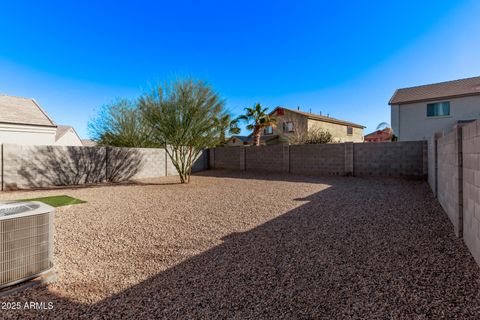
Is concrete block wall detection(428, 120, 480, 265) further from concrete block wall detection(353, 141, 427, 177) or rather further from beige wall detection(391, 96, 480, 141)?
beige wall detection(391, 96, 480, 141)

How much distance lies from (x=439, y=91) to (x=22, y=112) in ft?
98.9

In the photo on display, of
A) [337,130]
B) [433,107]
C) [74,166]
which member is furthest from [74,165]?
[337,130]

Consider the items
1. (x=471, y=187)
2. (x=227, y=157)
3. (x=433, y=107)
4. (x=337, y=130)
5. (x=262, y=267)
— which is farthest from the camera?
(x=337, y=130)

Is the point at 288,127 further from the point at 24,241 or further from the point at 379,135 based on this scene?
the point at 24,241

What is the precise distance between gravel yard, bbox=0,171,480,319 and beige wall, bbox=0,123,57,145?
1307 cm

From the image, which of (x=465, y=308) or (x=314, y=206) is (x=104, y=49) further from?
(x=465, y=308)

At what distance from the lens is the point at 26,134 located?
14.8 m

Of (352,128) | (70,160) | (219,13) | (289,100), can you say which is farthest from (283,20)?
(352,128)

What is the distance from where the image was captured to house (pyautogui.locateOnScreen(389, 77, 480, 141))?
1611cm

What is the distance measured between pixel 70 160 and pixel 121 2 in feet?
25.3

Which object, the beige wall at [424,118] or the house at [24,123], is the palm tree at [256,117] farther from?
the house at [24,123]

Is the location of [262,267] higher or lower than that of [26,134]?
lower

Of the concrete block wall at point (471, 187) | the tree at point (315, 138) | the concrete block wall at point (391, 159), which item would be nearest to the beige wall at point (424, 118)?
the tree at point (315, 138)

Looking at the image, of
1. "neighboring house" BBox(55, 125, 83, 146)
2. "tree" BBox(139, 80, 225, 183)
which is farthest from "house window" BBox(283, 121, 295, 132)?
"neighboring house" BBox(55, 125, 83, 146)
